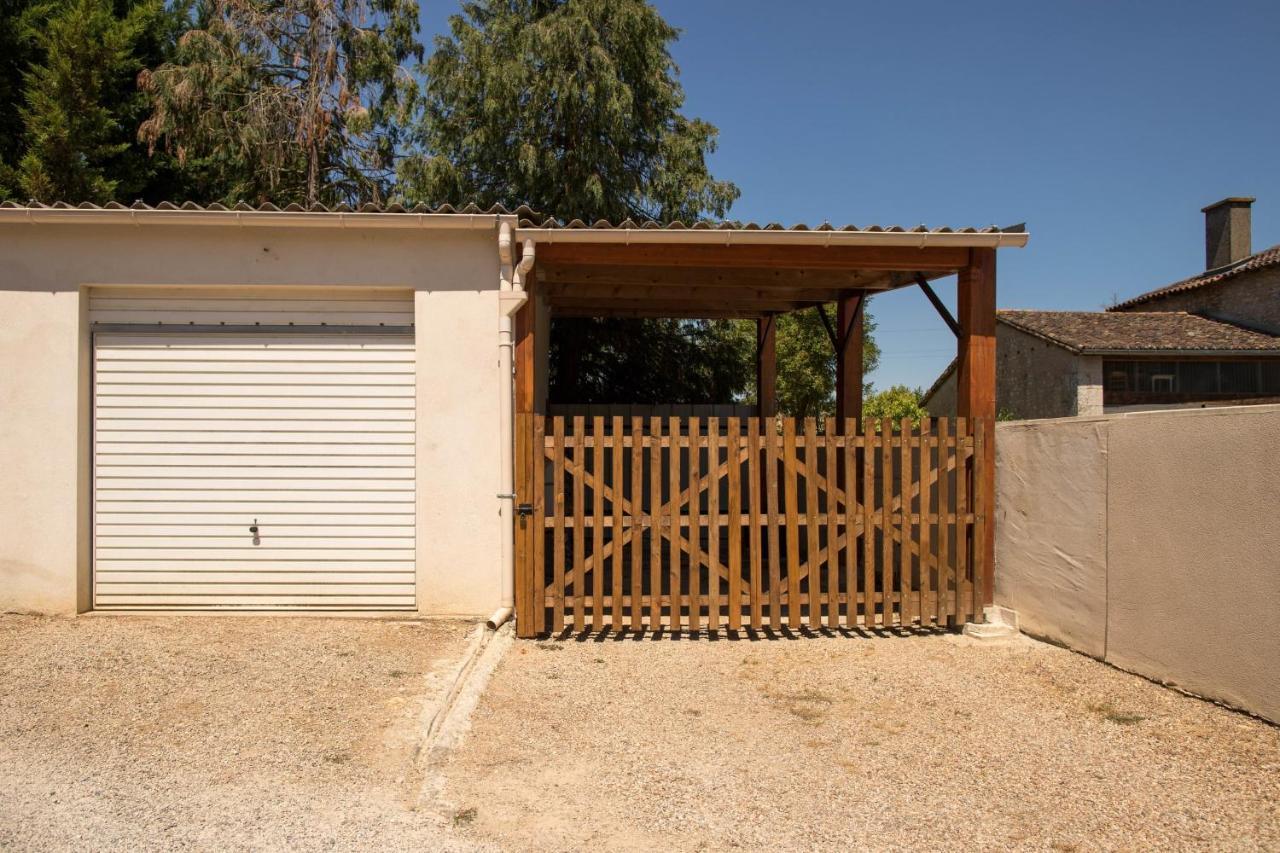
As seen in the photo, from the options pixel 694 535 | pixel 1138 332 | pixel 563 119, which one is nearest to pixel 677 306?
pixel 694 535

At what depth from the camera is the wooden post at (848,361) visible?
10586mm

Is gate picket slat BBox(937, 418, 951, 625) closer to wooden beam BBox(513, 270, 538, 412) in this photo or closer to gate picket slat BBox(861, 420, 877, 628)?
gate picket slat BBox(861, 420, 877, 628)

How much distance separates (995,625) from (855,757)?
9.44 feet

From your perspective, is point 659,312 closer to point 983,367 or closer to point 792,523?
point 983,367

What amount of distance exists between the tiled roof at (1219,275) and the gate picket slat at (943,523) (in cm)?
2163

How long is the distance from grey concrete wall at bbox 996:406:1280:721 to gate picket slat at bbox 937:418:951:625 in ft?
1.43

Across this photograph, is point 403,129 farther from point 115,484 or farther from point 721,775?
point 721,775

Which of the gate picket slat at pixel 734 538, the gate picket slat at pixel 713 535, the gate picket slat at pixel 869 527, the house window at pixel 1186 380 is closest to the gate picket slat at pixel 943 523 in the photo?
the gate picket slat at pixel 869 527

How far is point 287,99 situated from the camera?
55.6ft

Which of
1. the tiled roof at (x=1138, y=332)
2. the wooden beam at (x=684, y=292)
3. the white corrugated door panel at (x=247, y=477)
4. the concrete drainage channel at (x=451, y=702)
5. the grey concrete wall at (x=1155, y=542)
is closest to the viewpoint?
the concrete drainage channel at (x=451, y=702)

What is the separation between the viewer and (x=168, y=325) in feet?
22.1

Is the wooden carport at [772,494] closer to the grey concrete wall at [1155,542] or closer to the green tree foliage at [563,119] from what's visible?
the grey concrete wall at [1155,542]

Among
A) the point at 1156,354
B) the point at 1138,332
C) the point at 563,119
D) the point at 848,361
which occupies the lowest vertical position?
the point at 848,361

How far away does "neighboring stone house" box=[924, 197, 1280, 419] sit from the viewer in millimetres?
22078
